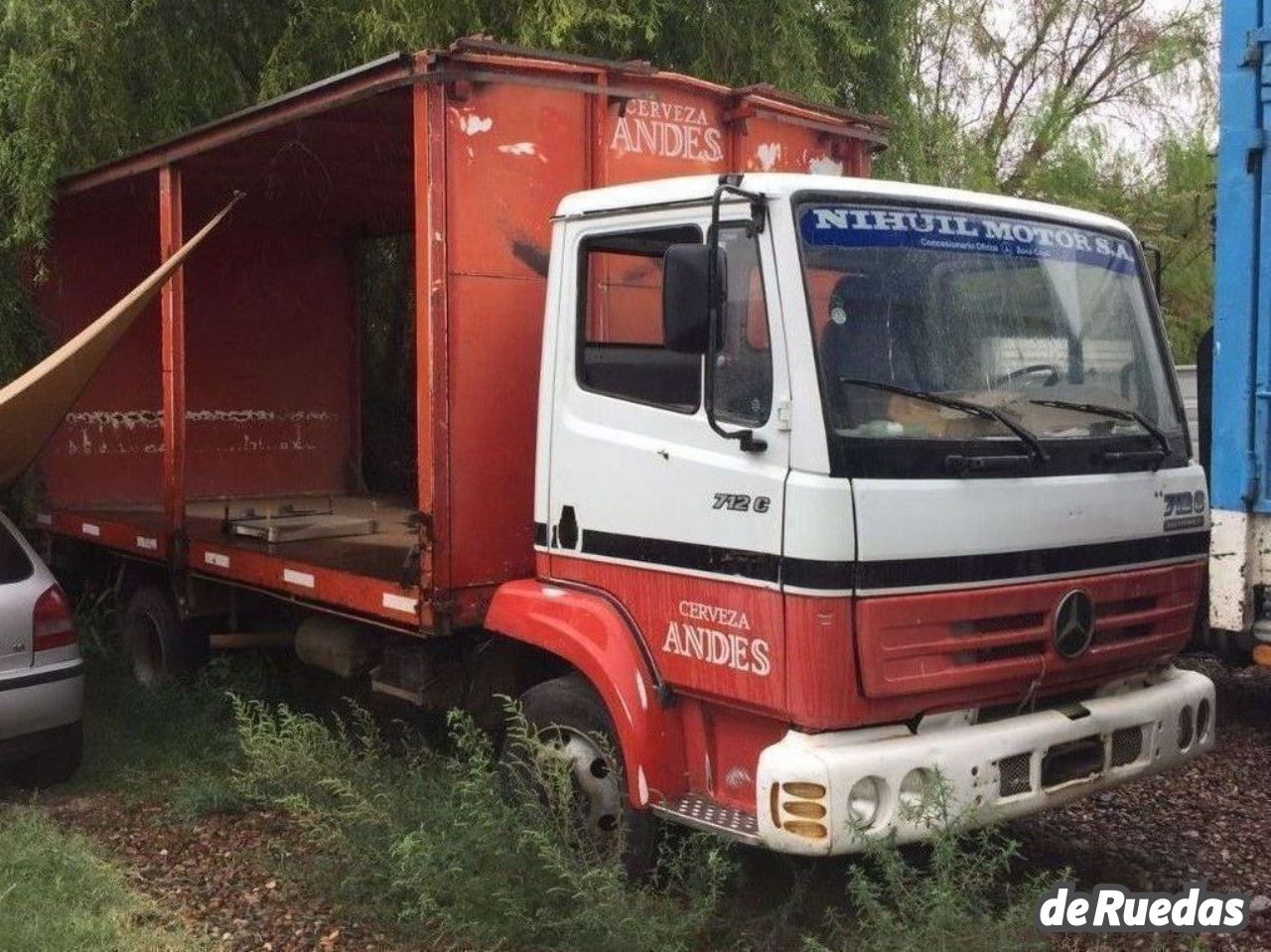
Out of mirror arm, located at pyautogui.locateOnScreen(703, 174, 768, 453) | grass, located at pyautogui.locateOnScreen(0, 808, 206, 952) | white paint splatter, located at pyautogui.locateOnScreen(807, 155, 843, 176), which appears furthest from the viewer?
white paint splatter, located at pyautogui.locateOnScreen(807, 155, 843, 176)

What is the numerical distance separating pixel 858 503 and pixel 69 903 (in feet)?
Result: 9.62

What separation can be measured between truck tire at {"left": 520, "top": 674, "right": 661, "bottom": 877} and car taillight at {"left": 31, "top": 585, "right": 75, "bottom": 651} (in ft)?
7.59

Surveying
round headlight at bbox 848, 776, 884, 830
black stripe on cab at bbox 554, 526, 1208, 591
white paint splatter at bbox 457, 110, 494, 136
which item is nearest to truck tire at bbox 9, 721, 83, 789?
black stripe on cab at bbox 554, 526, 1208, 591

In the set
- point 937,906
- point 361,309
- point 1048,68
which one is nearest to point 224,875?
point 937,906

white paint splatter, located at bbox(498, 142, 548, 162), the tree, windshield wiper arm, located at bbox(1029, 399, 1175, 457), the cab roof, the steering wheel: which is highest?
the tree

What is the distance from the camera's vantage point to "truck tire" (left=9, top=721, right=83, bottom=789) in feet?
19.4

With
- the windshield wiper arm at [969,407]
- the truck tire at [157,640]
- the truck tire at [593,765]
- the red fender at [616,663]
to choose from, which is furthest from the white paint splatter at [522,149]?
the truck tire at [157,640]

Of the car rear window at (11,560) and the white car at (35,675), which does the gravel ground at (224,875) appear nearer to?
the white car at (35,675)

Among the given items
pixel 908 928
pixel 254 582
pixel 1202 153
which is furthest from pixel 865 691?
pixel 1202 153

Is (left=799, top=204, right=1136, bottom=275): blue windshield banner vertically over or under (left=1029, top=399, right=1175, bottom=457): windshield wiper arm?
over

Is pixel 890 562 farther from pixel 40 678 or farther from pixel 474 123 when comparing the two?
pixel 40 678

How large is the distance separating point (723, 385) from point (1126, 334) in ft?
5.08

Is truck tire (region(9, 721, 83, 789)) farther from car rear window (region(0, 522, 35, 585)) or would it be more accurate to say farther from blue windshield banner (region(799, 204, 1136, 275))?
blue windshield banner (region(799, 204, 1136, 275))

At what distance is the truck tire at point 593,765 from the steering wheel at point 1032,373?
65.4 inches
